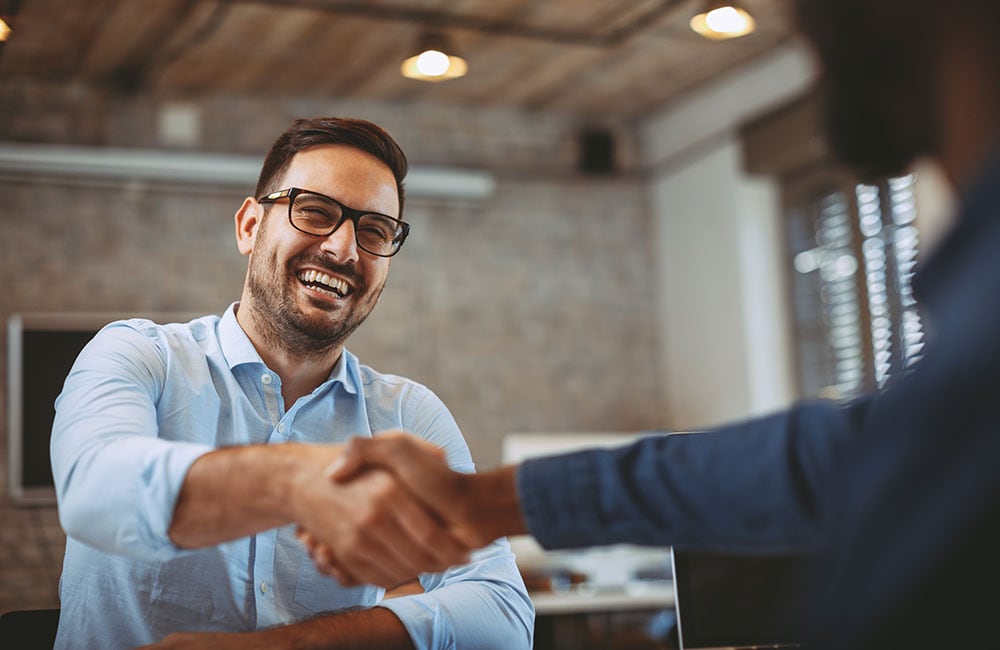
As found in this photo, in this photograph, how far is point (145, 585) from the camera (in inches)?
56.9

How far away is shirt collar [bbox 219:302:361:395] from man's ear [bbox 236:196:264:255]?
104 millimetres

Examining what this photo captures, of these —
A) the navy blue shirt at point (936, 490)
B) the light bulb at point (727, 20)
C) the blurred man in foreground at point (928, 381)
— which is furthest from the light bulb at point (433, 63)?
the navy blue shirt at point (936, 490)

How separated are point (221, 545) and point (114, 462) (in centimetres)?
34

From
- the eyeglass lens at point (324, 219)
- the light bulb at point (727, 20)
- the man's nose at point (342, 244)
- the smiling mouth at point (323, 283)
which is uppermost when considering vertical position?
the light bulb at point (727, 20)

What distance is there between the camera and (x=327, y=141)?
1665mm

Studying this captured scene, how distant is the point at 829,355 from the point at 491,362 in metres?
1.71

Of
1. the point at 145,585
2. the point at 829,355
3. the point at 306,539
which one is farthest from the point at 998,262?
the point at 829,355

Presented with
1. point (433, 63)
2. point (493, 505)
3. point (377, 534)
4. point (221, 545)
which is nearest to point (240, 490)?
point (377, 534)

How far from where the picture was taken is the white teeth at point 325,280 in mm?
1646

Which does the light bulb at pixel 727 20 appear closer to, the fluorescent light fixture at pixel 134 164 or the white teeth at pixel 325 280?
the fluorescent light fixture at pixel 134 164

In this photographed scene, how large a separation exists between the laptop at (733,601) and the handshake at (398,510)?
0.57 metres

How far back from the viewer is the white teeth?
1646 millimetres

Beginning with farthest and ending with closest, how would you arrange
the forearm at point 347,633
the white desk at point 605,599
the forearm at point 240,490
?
the white desk at point 605,599 → the forearm at point 347,633 → the forearm at point 240,490

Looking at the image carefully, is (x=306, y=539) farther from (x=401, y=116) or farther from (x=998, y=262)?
(x=401, y=116)
